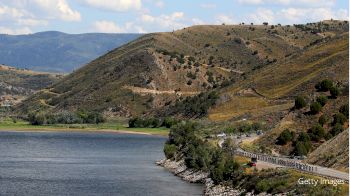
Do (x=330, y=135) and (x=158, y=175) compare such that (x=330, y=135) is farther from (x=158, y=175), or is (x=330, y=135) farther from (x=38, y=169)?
(x=38, y=169)

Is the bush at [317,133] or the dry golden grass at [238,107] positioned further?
the dry golden grass at [238,107]

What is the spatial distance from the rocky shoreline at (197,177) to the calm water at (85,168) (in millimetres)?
1316

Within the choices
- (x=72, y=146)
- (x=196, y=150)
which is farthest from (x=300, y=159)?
(x=72, y=146)

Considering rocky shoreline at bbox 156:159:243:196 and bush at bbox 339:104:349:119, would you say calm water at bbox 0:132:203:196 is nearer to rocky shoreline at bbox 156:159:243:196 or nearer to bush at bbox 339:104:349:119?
rocky shoreline at bbox 156:159:243:196

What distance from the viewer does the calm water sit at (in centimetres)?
8888

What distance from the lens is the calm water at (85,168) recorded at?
88.9m

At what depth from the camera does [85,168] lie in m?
115

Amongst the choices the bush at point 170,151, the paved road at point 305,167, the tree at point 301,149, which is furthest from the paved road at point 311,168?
the bush at point 170,151

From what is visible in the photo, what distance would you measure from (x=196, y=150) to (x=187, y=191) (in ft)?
66.5

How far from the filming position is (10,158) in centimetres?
13188

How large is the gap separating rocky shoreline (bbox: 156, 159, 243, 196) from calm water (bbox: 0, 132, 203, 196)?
4.32 feet

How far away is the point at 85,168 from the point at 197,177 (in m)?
23.3
